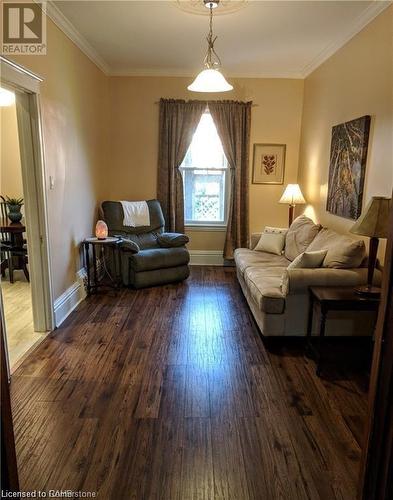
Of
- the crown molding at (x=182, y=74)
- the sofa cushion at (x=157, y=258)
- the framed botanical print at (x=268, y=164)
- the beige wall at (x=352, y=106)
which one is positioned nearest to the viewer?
the beige wall at (x=352, y=106)

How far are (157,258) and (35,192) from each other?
1857 millimetres

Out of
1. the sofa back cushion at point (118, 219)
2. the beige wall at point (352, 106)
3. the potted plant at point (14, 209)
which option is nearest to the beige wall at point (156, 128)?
the beige wall at point (352, 106)

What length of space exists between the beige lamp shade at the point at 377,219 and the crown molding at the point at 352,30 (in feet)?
5.43

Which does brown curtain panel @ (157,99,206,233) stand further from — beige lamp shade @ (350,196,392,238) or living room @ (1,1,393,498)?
beige lamp shade @ (350,196,392,238)

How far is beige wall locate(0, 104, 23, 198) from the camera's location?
4.86m

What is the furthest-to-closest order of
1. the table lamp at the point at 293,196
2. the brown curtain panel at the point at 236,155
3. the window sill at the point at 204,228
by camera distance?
the window sill at the point at 204,228 < the brown curtain panel at the point at 236,155 < the table lamp at the point at 293,196

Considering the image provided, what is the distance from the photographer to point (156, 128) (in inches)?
211

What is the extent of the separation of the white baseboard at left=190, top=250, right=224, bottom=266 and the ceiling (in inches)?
105

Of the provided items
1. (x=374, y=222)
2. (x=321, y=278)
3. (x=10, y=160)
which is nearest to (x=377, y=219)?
(x=374, y=222)

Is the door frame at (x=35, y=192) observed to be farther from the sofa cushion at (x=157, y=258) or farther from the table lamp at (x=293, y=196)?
the table lamp at (x=293, y=196)

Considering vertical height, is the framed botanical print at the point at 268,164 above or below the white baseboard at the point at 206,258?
above

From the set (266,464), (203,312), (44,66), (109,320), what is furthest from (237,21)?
(266,464)

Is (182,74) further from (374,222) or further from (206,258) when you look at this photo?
(374,222)

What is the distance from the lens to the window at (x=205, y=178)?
5.46 meters
